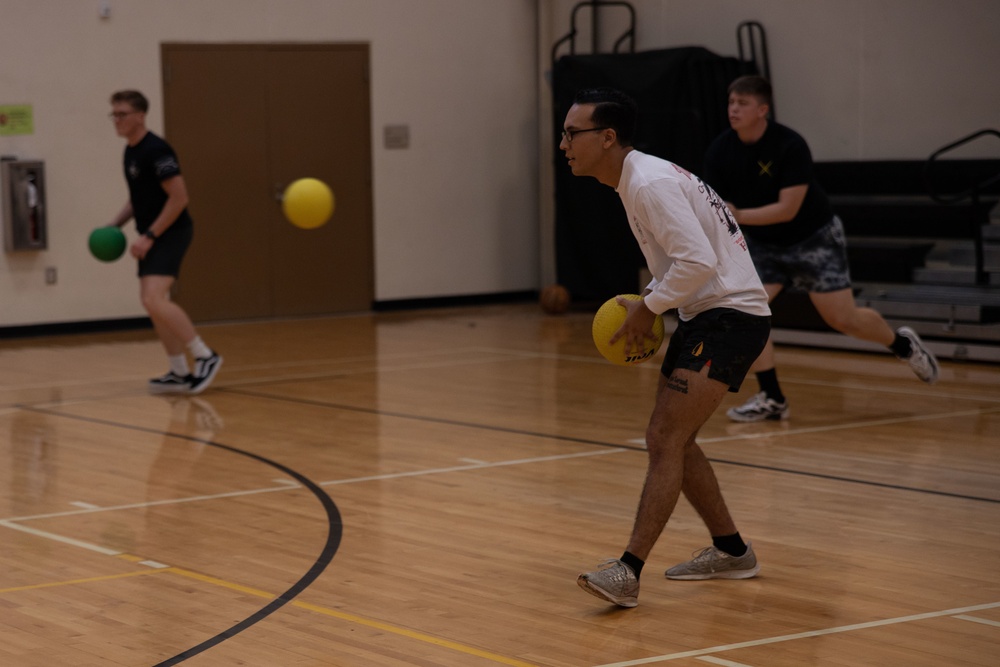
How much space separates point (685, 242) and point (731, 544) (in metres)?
1.18

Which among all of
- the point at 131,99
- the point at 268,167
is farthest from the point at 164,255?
the point at 268,167

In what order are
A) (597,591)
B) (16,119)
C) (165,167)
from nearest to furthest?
(597,591), (165,167), (16,119)

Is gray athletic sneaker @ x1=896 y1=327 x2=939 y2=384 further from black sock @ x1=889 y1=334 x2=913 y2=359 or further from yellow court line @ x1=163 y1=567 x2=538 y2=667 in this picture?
yellow court line @ x1=163 y1=567 x2=538 y2=667

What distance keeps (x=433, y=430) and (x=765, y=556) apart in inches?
126

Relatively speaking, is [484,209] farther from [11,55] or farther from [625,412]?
[625,412]

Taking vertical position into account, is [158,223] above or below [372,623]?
above

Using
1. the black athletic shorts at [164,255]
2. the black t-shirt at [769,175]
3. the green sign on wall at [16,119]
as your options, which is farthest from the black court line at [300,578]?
the green sign on wall at [16,119]

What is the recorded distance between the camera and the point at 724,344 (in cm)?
480

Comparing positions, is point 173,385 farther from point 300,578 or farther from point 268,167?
point 268,167

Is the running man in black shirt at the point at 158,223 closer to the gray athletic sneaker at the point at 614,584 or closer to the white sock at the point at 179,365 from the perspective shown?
the white sock at the point at 179,365

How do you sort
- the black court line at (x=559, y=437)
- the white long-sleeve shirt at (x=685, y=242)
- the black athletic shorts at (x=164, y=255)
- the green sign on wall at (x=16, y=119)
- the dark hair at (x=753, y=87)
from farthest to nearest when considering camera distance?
the green sign on wall at (x=16, y=119), the black athletic shorts at (x=164, y=255), the dark hair at (x=753, y=87), the black court line at (x=559, y=437), the white long-sleeve shirt at (x=685, y=242)

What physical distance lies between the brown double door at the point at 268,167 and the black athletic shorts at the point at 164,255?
474 cm

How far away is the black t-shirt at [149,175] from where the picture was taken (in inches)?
370

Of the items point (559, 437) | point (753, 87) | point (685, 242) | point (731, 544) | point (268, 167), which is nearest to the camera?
point (685, 242)
